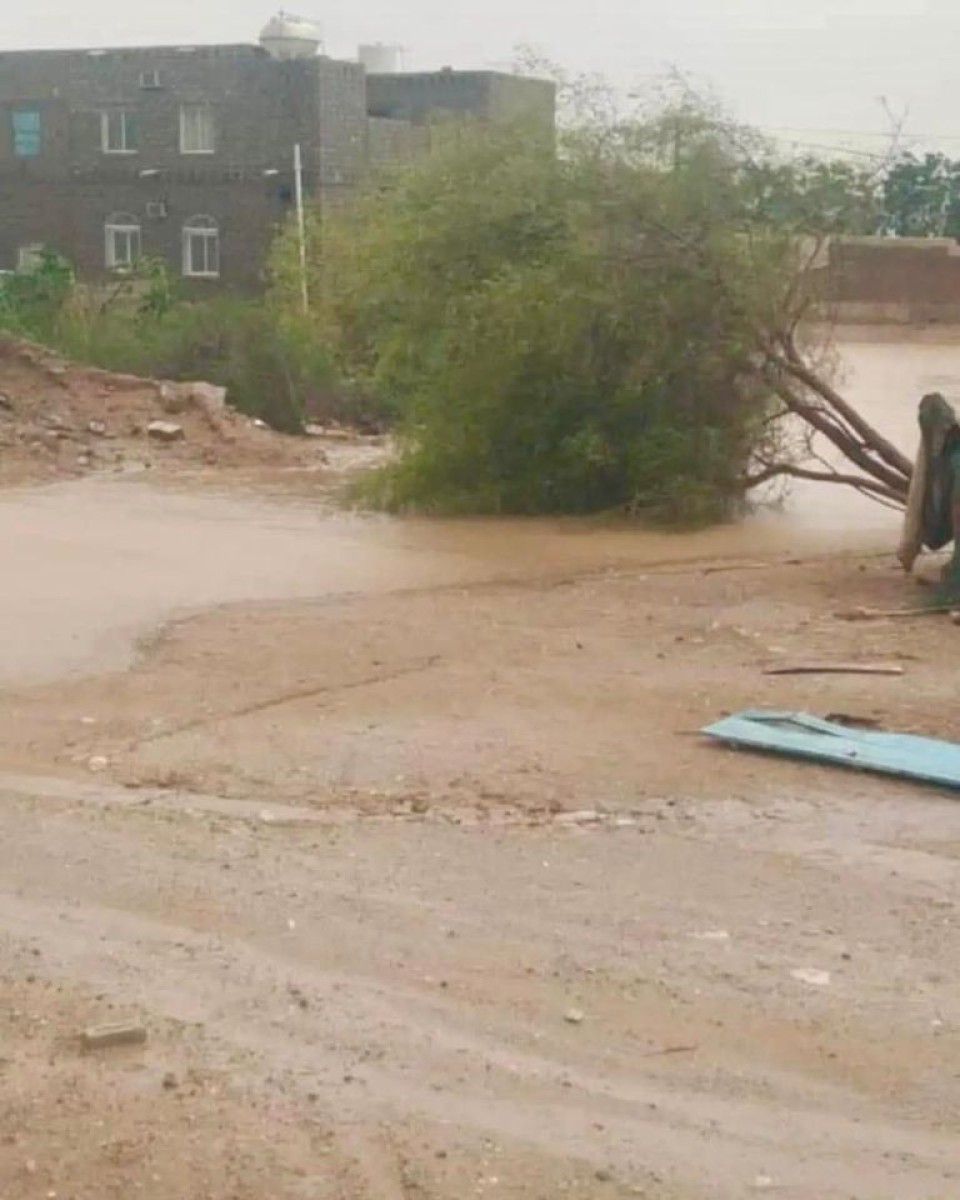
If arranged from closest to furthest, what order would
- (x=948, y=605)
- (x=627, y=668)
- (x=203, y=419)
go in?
(x=627, y=668) → (x=948, y=605) → (x=203, y=419)

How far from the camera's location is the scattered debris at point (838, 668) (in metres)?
11.3

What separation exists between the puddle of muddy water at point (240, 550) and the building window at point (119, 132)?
31.6 metres

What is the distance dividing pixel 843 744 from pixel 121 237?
47.8 meters

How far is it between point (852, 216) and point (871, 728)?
923 cm

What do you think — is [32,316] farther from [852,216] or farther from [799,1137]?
[799,1137]

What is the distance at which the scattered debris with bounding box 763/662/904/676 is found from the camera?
1130 centimetres

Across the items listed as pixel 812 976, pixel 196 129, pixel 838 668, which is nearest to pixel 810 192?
pixel 838 668

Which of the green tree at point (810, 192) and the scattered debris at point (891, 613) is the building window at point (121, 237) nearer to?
the green tree at point (810, 192)

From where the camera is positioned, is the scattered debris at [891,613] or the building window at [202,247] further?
the building window at [202,247]

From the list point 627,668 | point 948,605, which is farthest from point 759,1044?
Answer: point 948,605

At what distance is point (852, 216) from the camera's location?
60.0 feet

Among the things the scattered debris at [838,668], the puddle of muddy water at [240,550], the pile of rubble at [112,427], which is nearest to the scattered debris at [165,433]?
the pile of rubble at [112,427]

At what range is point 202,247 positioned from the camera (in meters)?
54.0

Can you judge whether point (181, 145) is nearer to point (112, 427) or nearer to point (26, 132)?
point (26, 132)
